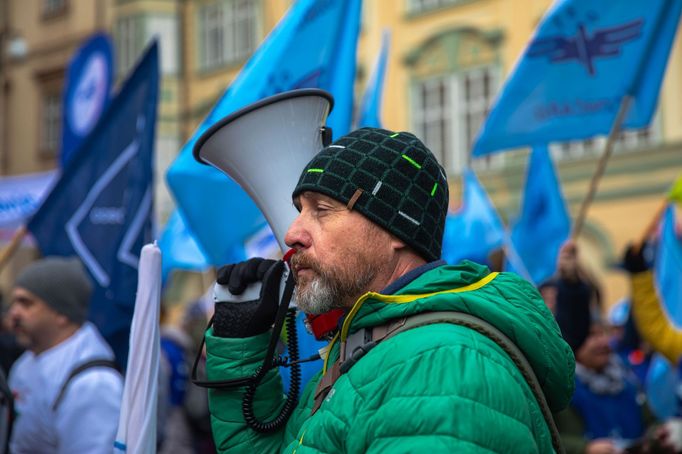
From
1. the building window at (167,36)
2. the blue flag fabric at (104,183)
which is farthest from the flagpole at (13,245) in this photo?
the building window at (167,36)

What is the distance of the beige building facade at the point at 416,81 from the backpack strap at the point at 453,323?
1245cm

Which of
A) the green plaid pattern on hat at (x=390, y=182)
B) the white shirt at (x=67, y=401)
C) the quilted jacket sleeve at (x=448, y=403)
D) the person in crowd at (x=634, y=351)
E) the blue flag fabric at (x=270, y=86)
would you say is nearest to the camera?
the quilted jacket sleeve at (x=448, y=403)

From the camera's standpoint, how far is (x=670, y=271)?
22.1 feet

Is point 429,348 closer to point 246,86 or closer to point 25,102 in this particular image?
point 246,86

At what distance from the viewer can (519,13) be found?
17859 millimetres

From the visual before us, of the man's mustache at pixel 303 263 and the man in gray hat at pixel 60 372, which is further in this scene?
the man in gray hat at pixel 60 372

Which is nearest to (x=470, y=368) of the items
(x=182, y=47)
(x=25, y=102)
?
(x=182, y=47)

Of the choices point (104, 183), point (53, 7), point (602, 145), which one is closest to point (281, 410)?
point (104, 183)

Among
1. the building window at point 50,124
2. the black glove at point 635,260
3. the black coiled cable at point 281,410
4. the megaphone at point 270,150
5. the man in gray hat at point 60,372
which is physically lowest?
the building window at point 50,124

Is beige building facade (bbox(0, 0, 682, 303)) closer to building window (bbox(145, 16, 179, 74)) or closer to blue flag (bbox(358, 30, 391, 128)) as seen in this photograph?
building window (bbox(145, 16, 179, 74))

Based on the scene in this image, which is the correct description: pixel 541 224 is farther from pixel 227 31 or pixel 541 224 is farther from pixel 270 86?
pixel 227 31

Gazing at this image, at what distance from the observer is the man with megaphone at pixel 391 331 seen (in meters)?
1.92

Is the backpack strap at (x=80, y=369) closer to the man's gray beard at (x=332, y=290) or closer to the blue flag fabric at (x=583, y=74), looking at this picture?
the man's gray beard at (x=332, y=290)

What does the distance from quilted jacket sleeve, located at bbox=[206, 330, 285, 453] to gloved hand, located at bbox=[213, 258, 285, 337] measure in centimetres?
3
